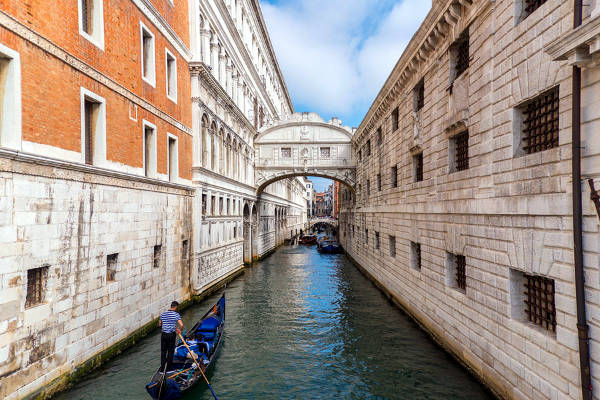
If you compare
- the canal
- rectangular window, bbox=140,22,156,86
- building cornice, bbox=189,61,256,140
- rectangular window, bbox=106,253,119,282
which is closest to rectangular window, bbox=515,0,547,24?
the canal

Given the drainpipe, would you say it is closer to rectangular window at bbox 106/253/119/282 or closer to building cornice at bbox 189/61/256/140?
rectangular window at bbox 106/253/119/282

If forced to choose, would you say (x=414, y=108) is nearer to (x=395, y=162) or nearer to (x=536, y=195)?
(x=395, y=162)

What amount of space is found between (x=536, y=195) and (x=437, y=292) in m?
4.97

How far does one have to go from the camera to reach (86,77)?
8.19m

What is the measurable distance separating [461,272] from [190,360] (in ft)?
21.4

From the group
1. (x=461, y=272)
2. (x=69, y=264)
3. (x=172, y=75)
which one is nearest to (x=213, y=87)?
(x=172, y=75)

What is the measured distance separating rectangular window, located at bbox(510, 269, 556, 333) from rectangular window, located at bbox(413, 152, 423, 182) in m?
5.90

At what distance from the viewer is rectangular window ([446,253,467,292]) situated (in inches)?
350

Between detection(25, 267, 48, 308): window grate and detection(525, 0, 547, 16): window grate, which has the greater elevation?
detection(525, 0, 547, 16): window grate

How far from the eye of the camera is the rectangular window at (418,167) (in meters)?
12.0

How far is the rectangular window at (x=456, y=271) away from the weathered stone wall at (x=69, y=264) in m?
8.20

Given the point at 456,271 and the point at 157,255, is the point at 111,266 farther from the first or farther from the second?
the point at 456,271

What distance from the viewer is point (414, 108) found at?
12508mm

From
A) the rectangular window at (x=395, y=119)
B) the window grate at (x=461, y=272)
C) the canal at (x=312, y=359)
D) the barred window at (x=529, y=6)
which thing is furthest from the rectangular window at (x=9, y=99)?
the rectangular window at (x=395, y=119)
